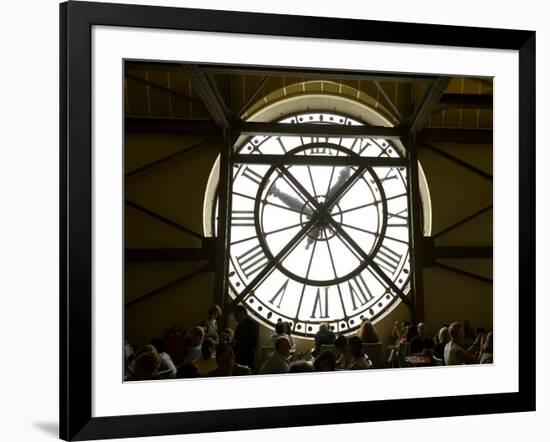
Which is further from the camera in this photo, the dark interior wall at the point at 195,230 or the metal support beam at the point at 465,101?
the metal support beam at the point at 465,101

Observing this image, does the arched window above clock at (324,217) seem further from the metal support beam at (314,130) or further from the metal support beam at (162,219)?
the metal support beam at (162,219)

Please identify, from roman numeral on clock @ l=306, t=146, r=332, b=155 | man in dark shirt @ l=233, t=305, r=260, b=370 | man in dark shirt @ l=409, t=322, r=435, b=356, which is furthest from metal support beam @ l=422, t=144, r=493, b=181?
man in dark shirt @ l=233, t=305, r=260, b=370

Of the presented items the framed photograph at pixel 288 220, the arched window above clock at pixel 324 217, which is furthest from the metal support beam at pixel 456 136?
the arched window above clock at pixel 324 217

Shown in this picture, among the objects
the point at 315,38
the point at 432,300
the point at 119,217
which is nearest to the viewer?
the point at 119,217

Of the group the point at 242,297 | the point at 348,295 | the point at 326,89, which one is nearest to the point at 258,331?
the point at 242,297

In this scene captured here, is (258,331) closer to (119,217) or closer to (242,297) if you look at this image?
(242,297)

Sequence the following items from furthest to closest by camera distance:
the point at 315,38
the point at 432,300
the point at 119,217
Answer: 1. the point at 432,300
2. the point at 315,38
3. the point at 119,217
